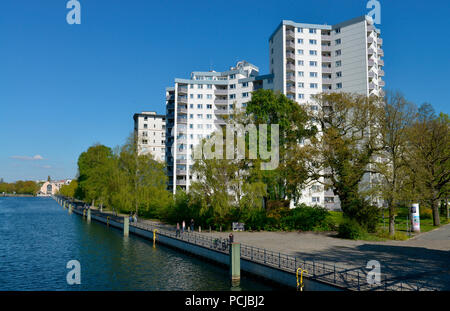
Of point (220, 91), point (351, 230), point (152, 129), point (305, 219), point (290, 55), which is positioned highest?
point (290, 55)

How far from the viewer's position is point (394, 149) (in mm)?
38781

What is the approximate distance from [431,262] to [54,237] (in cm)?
4540

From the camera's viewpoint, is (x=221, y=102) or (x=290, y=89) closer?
(x=290, y=89)

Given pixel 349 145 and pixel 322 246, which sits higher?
pixel 349 145

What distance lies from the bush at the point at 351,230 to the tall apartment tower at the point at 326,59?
44767 millimetres

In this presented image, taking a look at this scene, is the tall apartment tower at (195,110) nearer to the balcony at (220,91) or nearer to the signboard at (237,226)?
the balcony at (220,91)

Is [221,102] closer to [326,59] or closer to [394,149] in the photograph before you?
[326,59]

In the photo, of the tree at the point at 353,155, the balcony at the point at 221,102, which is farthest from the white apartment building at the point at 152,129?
the tree at the point at 353,155

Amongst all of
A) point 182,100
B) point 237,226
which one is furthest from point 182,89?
point 237,226

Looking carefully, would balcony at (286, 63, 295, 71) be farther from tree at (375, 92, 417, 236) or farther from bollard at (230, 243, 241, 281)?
Result: bollard at (230, 243, 241, 281)

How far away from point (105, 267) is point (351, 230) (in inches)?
957
